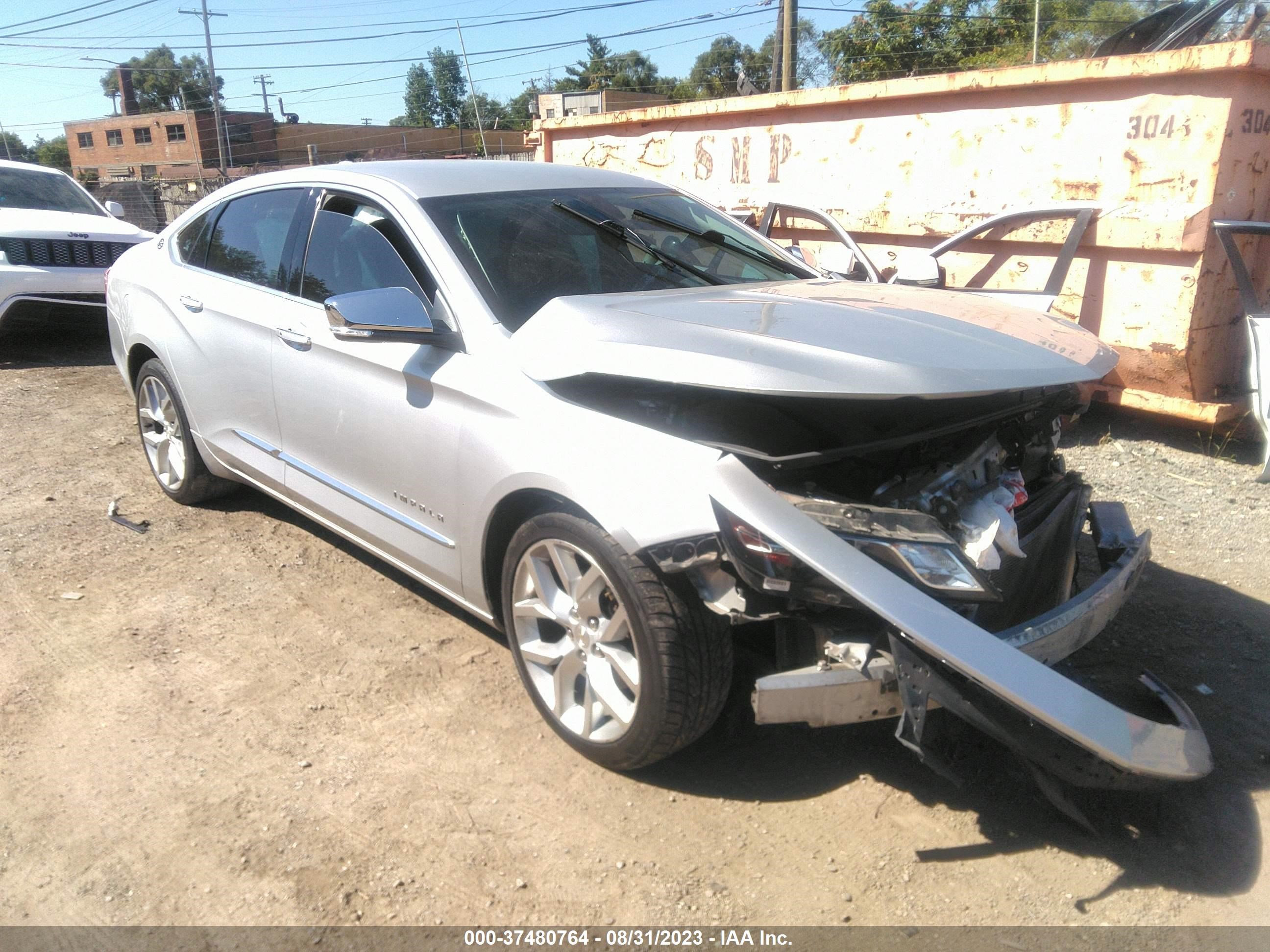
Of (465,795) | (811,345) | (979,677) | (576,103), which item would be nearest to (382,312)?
(811,345)

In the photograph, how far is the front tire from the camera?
2594mm

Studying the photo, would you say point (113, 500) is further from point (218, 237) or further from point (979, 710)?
point (979, 710)

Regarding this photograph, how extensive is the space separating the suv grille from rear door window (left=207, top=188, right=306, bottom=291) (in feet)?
15.8

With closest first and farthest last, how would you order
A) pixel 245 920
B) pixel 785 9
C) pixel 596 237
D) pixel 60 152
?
pixel 245 920 → pixel 596 237 → pixel 785 9 → pixel 60 152

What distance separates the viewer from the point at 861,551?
7.80 ft

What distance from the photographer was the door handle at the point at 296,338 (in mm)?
3748

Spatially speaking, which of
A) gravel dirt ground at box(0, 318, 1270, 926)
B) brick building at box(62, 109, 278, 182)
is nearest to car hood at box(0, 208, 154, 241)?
gravel dirt ground at box(0, 318, 1270, 926)

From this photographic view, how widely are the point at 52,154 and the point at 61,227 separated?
8611 cm

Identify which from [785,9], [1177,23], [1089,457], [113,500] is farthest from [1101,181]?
[785,9]

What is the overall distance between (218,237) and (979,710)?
13.0 ft

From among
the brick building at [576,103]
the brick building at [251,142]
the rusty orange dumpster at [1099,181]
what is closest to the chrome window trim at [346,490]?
the rusty orange dumpster at [1099,181]

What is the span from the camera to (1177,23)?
6.12 meters

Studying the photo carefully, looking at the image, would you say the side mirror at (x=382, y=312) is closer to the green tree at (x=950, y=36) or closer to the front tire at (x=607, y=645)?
the front tire at (x=607, y=645)

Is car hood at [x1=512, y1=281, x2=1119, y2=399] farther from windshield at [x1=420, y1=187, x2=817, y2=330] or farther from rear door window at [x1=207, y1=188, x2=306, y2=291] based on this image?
rear door window at [x1=207, y1=188, x2=306, y2=291]
